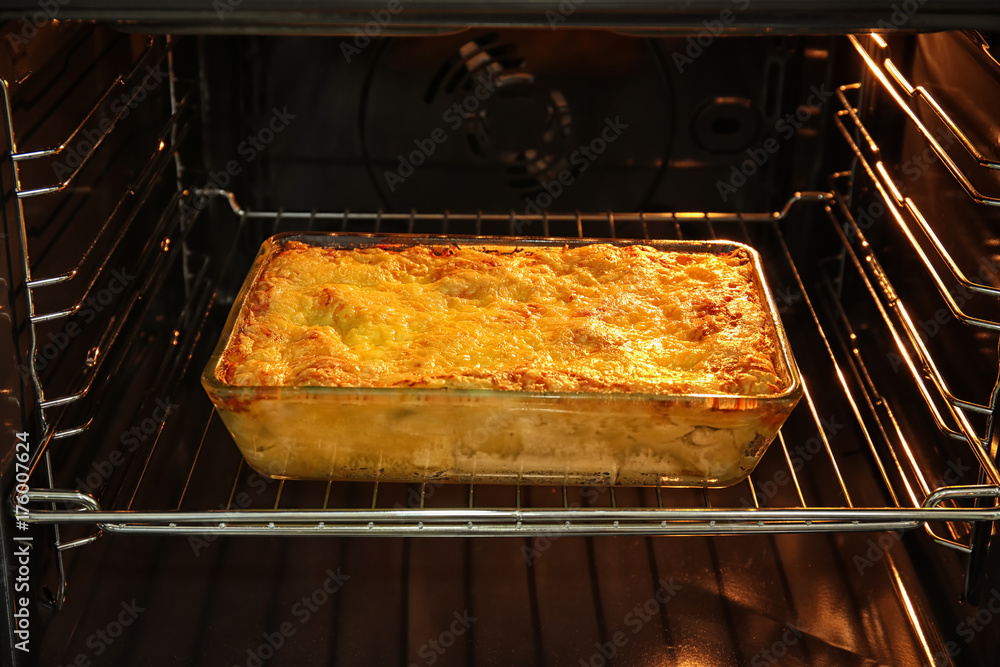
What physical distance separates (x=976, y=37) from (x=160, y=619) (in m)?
1.10

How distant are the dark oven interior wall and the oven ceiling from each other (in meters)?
0.49

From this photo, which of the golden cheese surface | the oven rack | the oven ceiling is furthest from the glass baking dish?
the oven ceiling

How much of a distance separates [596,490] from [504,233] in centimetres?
49

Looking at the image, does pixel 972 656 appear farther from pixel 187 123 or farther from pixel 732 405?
pixel 187 123

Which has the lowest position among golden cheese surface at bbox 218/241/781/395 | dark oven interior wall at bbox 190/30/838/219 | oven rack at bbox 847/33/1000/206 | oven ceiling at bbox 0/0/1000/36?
golden cheese surface at bbox 218/241/781/395

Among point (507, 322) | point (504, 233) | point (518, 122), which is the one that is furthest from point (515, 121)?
point (507, 322)

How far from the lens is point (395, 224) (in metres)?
1.55

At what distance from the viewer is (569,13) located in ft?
2.82

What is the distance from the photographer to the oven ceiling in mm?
848

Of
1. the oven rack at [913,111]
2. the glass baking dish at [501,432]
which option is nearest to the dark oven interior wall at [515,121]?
the oven rack at [913,111]


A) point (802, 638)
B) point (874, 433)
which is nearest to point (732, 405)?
point (802, 638)

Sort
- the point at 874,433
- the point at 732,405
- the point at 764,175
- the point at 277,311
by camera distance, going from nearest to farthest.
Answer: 1. the point at 732,405
2. the point at 277,311
3. the point at 874,433
4. the point at 764,175

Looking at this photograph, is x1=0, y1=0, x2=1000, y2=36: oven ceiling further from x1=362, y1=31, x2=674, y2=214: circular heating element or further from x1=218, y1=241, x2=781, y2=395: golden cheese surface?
x1=362, y1=31, x2=674, y2=214: circular heating element

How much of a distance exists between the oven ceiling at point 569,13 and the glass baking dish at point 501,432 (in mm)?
370
